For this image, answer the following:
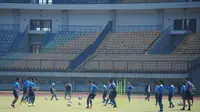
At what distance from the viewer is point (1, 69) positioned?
233 ft

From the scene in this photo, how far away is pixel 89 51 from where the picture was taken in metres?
73.8

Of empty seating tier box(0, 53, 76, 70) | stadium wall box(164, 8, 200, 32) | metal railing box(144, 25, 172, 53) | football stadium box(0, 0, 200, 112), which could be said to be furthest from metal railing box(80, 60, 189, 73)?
stadium wall box(164, 8, 200, 32)

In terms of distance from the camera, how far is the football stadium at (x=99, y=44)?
6638 centimetres

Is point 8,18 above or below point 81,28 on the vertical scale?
above

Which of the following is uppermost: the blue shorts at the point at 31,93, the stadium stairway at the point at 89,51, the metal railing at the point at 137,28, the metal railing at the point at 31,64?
the metal railing at the point at 137,28

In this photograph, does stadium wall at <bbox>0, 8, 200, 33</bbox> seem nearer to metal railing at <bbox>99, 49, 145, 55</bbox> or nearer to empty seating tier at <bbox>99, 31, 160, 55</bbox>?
empty seating tier at <bbox>99, 31, 160, 55</bbox>

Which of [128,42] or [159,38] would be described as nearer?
[159,38]

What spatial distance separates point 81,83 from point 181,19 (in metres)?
18.6

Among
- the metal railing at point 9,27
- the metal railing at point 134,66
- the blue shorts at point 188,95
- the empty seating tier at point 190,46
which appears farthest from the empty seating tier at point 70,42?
the blue shorts at point 188,95

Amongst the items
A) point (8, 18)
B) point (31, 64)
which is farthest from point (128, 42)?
point (8, 18)

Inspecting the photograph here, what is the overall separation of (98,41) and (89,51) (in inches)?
111

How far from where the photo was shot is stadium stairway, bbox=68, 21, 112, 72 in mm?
70375

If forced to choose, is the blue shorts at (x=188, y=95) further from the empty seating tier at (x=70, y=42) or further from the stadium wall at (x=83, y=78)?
the empty seating tier at (x=70, y=42)

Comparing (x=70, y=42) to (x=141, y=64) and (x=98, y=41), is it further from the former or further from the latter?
(x=141, y=64)
